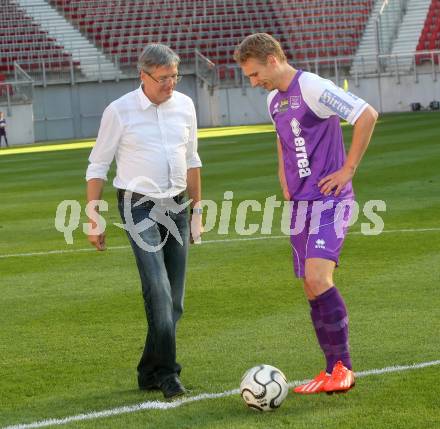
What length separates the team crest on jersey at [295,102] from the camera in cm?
632

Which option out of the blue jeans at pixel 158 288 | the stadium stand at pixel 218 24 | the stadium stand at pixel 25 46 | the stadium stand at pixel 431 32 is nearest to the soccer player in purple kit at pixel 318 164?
the blue jeans at pixel 158 288

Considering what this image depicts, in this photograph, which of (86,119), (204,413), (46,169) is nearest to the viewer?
(204,413)

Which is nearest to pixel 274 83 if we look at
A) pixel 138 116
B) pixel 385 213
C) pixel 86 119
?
pixel 138 116

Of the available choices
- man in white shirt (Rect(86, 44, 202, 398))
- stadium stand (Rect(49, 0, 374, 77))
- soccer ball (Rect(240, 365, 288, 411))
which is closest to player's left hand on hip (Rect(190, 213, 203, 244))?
man in white shirt (Rect(86, 44, 202, 398))

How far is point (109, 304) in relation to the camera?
9.54 metres

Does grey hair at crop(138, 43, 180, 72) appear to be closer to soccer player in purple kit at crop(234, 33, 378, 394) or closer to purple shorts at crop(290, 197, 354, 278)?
soccer player in purple kit at crop(234, 33, 378, 394)

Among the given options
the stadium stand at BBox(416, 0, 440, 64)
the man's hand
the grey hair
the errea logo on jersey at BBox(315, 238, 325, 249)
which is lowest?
the errea logo on jersey at BBox(315, 238, 325, 249)

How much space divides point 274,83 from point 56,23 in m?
43.9

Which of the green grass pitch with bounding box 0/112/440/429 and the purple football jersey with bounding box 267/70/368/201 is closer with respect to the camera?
the green grass pitch with bounding box 0/112/440/429

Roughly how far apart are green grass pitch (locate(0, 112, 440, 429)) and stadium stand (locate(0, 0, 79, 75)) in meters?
30.6

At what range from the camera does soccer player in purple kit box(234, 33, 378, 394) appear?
6.21 metres

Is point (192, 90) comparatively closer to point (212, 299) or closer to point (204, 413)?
point (212, 299)

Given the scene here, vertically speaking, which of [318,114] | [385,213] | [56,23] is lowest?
[385,213]

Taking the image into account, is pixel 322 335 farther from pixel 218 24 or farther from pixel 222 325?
pixel 218 24
